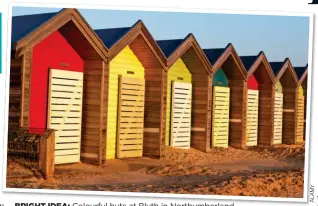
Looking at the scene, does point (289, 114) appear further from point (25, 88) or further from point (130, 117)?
point (25, 88)

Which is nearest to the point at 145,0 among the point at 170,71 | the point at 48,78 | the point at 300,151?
the point at 48,78

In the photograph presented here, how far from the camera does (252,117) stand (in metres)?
17.7

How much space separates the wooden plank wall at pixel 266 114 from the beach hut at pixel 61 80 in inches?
304

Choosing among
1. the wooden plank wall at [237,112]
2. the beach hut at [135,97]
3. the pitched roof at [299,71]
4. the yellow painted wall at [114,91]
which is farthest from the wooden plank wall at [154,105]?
the pitched roof at [299,71]

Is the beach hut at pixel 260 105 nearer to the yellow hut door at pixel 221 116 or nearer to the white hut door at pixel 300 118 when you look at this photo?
the yellow hut door at pixel 221 116

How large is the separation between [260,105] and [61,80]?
852 centimetres

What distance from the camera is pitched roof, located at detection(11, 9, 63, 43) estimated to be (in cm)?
1009

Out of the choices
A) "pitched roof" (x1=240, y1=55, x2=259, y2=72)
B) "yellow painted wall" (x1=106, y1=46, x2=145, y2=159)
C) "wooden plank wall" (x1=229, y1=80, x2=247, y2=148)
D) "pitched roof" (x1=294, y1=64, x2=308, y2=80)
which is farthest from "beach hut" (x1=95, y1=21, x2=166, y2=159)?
"pitched roof" (x1=294, y1=64, x2=308, y2=80)

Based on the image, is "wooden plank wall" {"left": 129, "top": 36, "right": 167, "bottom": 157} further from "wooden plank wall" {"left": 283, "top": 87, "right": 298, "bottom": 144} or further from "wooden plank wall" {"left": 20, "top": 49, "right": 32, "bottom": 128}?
"wooden plank wall" {"left": 283, "top": 87, "right": 298, "bottom": 144}

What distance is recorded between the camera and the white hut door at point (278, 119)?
18.5 metres

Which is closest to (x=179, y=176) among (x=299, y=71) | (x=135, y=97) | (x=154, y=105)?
(x=154, y=105)

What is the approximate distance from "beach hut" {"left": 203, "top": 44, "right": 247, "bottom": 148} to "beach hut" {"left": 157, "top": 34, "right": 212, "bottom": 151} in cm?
75

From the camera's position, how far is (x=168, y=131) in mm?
14609

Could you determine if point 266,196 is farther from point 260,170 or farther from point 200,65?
point 200,65
